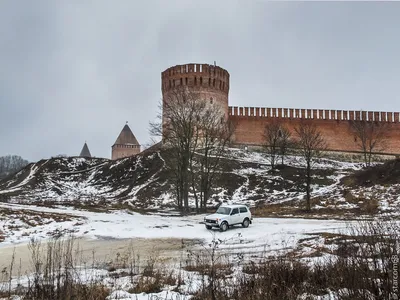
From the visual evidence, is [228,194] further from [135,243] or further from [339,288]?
[339,288]

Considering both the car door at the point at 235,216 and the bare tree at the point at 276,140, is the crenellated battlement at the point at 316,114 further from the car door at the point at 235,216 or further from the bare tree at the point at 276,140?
the car door at the point at 235,216

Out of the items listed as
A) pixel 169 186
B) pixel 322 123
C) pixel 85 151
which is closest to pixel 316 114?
pixel 322 123

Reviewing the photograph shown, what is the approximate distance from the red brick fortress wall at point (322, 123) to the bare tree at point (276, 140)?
3.96ft

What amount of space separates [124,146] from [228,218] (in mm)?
67682

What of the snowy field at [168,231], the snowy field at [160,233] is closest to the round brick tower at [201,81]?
the snowy field at [160,233]

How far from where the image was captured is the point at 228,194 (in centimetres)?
3556

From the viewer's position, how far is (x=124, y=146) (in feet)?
273

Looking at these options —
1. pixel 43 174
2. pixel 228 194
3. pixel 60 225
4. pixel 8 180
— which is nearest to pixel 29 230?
pixel 60 225

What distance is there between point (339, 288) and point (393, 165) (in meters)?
31.9

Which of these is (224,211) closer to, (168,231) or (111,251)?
(168,231)

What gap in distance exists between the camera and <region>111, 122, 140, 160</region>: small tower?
8250 cm

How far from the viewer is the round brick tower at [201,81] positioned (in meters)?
53.6

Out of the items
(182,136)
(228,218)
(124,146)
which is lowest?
(228,218)

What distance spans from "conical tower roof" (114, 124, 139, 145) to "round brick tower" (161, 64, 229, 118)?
31.0 meters
